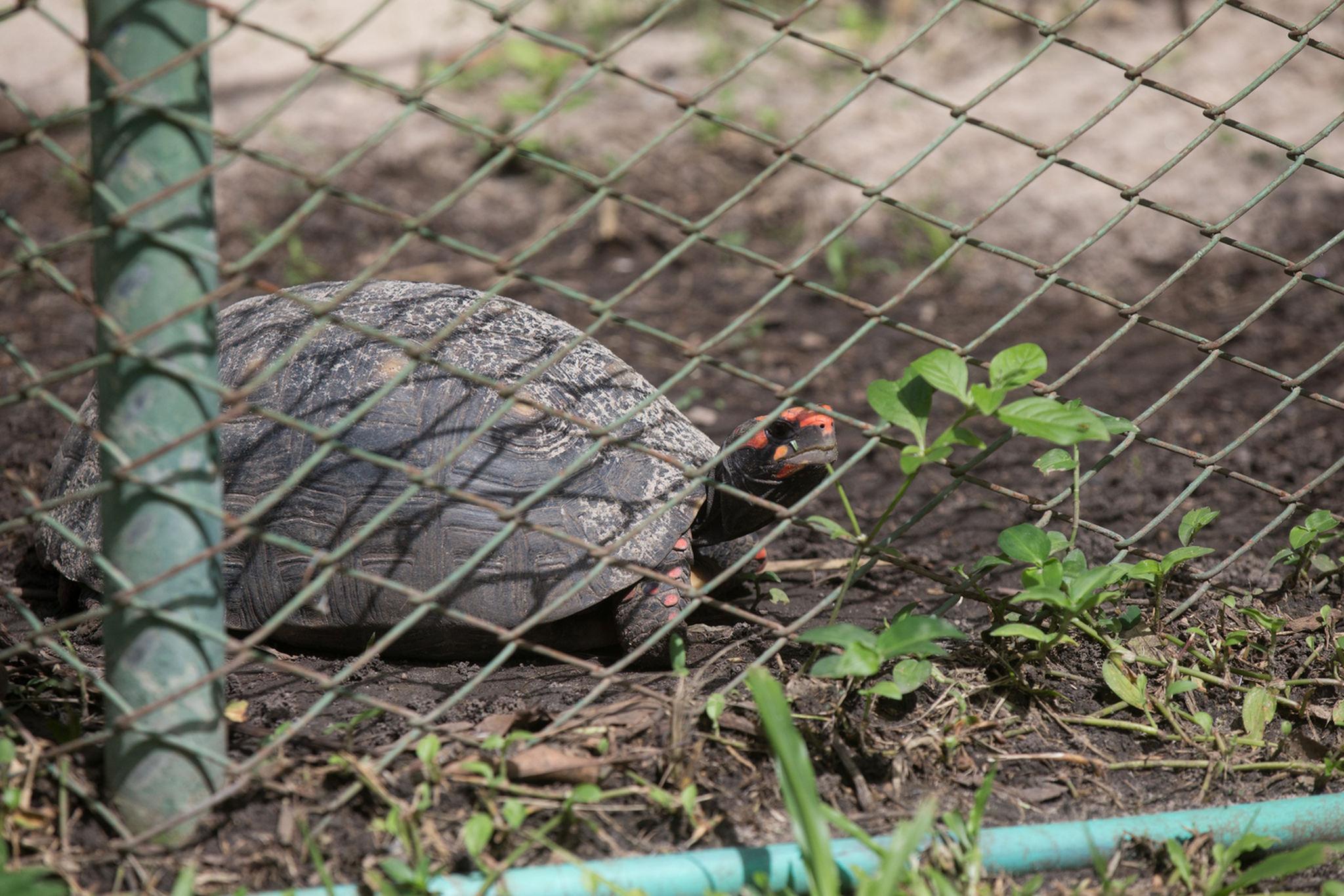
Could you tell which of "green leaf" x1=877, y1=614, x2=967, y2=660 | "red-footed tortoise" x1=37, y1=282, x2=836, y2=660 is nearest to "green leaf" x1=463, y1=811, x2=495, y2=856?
"red-footed tortoise" x1=37, y1=282, x2=836, y2=660

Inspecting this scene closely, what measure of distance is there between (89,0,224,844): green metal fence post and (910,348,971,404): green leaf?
1.33 m

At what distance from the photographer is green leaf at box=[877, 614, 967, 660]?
6.75ft

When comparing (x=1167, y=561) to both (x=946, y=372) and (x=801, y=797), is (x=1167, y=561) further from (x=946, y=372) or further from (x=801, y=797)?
(x=801, y=797)

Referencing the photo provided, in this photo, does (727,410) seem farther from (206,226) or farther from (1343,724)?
(206,226)

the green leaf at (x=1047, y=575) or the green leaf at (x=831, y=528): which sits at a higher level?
the green leaf at (x=831, y=528)

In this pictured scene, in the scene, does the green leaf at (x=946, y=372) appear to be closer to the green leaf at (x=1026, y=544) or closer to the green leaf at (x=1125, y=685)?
the green leaf at (x=1026, y=544)

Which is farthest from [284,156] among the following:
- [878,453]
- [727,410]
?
[878,453]

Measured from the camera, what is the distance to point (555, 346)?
2844mm

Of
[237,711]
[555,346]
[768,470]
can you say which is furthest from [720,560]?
[237,711]

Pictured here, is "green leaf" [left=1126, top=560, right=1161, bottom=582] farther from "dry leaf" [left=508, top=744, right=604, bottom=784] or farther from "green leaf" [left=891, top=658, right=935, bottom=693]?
"dry leaf" [left=508, top=744, right=604, bottom=784]

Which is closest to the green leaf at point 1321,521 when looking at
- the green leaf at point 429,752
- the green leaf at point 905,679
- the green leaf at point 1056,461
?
the green leaf at point 1056,461

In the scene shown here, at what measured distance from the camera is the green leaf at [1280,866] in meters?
1.80

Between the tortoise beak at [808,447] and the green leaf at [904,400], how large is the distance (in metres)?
0.52

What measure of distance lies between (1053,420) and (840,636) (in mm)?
595
